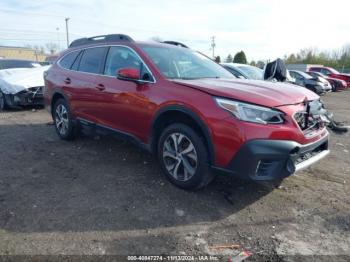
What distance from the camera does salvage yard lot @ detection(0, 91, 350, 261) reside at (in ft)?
8.78

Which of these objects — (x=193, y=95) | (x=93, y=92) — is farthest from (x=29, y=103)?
(x=193, y=95)

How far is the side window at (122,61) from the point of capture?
3914mm

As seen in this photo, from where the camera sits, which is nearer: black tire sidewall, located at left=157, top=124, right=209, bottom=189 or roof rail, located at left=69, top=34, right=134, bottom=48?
black tire sidewall, located at left=157, top=124, right=209, bottom=189

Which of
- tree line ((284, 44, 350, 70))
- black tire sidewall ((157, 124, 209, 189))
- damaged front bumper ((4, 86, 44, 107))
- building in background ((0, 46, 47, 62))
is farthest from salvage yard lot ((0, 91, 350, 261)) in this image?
building in background ((0, 46, 47, 62))

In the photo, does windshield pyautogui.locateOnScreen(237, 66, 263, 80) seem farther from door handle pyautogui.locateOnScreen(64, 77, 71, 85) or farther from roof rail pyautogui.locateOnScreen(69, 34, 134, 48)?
door handle pyautogui.locateOnScreen(64, 77, 71, 85)

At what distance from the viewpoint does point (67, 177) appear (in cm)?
408

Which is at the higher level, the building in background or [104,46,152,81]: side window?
[104,46,152,81]: side window

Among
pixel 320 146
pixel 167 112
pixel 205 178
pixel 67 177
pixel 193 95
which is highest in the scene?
pixel 193 95

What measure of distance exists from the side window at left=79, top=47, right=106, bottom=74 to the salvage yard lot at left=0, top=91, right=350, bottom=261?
140 centimetres

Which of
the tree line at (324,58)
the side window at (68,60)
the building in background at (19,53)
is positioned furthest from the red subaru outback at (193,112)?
the building in background at (19,53)

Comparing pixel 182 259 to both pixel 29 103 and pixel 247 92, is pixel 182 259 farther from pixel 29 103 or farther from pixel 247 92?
pixel 29 103

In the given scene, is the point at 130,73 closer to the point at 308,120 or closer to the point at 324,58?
the point at 308,120

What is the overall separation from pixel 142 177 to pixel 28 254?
178 cm

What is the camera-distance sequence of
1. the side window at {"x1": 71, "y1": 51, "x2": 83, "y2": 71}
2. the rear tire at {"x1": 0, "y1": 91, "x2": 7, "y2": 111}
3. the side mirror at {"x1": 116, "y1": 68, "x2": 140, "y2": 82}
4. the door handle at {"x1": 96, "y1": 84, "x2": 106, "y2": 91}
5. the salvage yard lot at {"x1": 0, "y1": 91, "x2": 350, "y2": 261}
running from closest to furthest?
the salvage yard lot at {"x1": 0, "y1": 91, "x2": 350, "y2": 261}, the side mirror at {"x1": 116, "y1": 68, "x2": 140, "y2": 82}, the door handle at {"x1": 96, "y1": 84, "x2": 106, "y2": 91}, the side window at {"x1": 71, "y1": 51, "x2": 83, "y2": 71}, the rear tire at {"x1": 0, "y1": 91, "x2": 7, "y2": 111}
